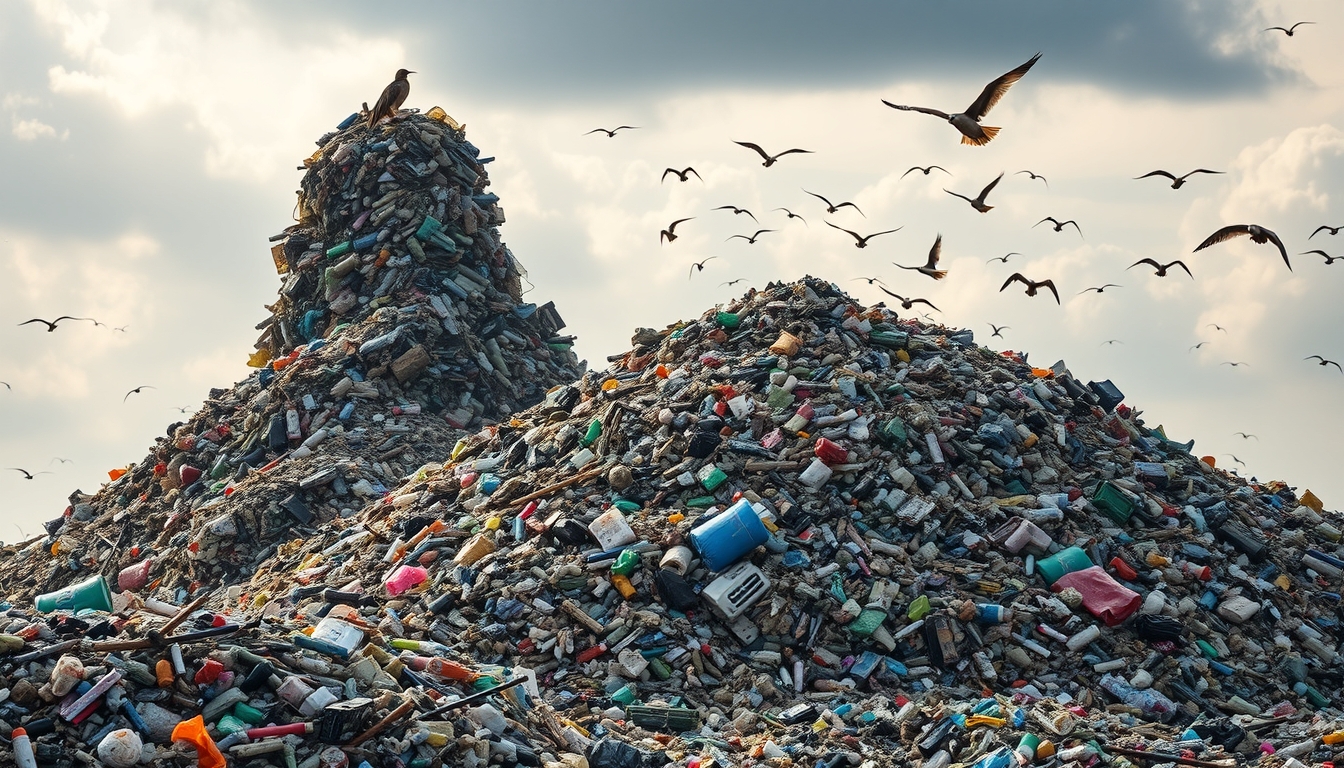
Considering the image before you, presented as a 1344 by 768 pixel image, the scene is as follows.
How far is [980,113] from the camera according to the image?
10844mm

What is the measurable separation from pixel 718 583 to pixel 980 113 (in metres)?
4.71

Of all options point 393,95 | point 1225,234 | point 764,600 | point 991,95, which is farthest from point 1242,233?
point 393,95

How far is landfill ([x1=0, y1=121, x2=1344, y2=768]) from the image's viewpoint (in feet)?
24.1

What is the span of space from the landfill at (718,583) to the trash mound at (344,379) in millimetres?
92

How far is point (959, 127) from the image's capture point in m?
10.8

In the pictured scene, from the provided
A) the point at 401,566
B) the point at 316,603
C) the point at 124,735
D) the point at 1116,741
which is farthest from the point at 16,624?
the point at 1116,741

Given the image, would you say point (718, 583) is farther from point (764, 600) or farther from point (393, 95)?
point (393, 95)

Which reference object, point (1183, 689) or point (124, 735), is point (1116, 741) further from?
point (124, 735)

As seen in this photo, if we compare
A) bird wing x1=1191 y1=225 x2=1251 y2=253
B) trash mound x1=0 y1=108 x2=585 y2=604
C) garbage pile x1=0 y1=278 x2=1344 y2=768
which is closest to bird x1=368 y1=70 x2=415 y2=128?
trash mound x1=0 y1=108 x2=585 y2=604

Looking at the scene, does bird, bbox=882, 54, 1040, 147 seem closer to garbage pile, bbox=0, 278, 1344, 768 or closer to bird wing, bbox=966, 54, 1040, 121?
bird wing, bbox=966, 54, 1040, 121

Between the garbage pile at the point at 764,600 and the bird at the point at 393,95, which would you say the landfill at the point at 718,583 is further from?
the bird at the point at 393,95

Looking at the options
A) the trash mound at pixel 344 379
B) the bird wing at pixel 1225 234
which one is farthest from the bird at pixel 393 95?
the bird wing at pixel 1225 234

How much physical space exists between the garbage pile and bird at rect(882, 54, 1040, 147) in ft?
9.76

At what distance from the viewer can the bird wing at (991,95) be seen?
10.7 m
